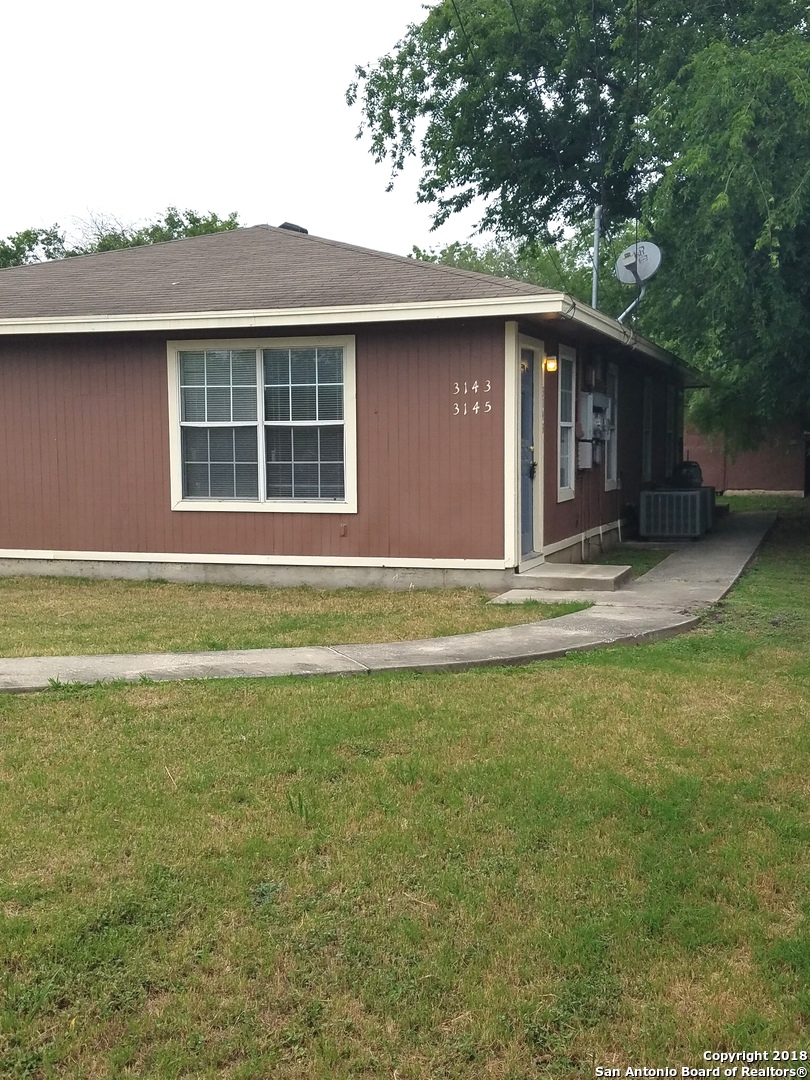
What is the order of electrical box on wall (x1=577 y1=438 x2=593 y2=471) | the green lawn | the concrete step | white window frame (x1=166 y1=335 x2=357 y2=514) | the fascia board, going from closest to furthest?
the green lawn → the fascia board → the concrete step → white window frame (x1=166 y1=335 x2=357 y2=514) → electrical box on wall (x1=577 y1=438 x2=593 y2=471)

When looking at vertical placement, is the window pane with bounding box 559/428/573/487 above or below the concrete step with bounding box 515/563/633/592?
above

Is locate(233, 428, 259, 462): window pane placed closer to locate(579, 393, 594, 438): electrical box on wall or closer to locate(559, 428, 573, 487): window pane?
locate(559, 428, 573, 487): window pane

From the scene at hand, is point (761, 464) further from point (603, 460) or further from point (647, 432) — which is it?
point (603, 460)

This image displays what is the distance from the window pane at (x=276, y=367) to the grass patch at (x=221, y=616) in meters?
2.07

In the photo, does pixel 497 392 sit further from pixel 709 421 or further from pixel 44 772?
pixel 709 421

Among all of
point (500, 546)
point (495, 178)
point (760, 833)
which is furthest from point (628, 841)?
point (495, 178)

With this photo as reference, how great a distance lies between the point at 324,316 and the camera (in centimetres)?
951

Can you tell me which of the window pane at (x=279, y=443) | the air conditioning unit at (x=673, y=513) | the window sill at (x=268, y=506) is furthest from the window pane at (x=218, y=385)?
the air conditioning unit at (x=673, y=513)

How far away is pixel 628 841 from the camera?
12.2 feet

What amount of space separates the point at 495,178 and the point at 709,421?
8.90m

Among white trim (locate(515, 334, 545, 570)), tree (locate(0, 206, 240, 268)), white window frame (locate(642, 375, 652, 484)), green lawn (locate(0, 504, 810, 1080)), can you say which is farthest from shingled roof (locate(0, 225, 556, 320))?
tree (locate(0, 206, 240, 268))

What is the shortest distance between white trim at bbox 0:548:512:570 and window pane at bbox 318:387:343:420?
1.38 meters

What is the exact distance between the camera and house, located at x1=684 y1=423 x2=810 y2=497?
2614 cm

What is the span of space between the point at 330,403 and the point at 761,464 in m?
20.0
